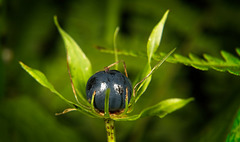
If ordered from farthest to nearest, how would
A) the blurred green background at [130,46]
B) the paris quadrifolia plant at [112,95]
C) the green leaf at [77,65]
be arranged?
the blurred green background at [130,46] → the green leaf at [77,65] → the paris quadrifolia plant at [112,95]

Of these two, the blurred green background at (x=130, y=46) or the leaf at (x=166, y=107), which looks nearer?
the leaf at (x=166, y=107)

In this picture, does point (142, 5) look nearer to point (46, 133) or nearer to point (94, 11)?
point (94, 11)

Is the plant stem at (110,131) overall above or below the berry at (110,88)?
below

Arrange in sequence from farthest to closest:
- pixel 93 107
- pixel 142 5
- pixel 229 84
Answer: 1. pixel 142 5
2. pixel 229 84
3. pixel 93 107

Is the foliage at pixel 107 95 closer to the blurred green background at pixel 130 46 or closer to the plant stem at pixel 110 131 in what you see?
the plant stem at pixel 110 131

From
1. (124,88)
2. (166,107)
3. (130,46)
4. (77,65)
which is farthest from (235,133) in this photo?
(130,46)

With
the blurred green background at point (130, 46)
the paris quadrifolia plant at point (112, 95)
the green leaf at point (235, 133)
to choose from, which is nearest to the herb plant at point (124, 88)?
the paris quadrifolia plant at point (112, 95)

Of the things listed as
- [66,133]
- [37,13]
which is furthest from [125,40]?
[66,133]
